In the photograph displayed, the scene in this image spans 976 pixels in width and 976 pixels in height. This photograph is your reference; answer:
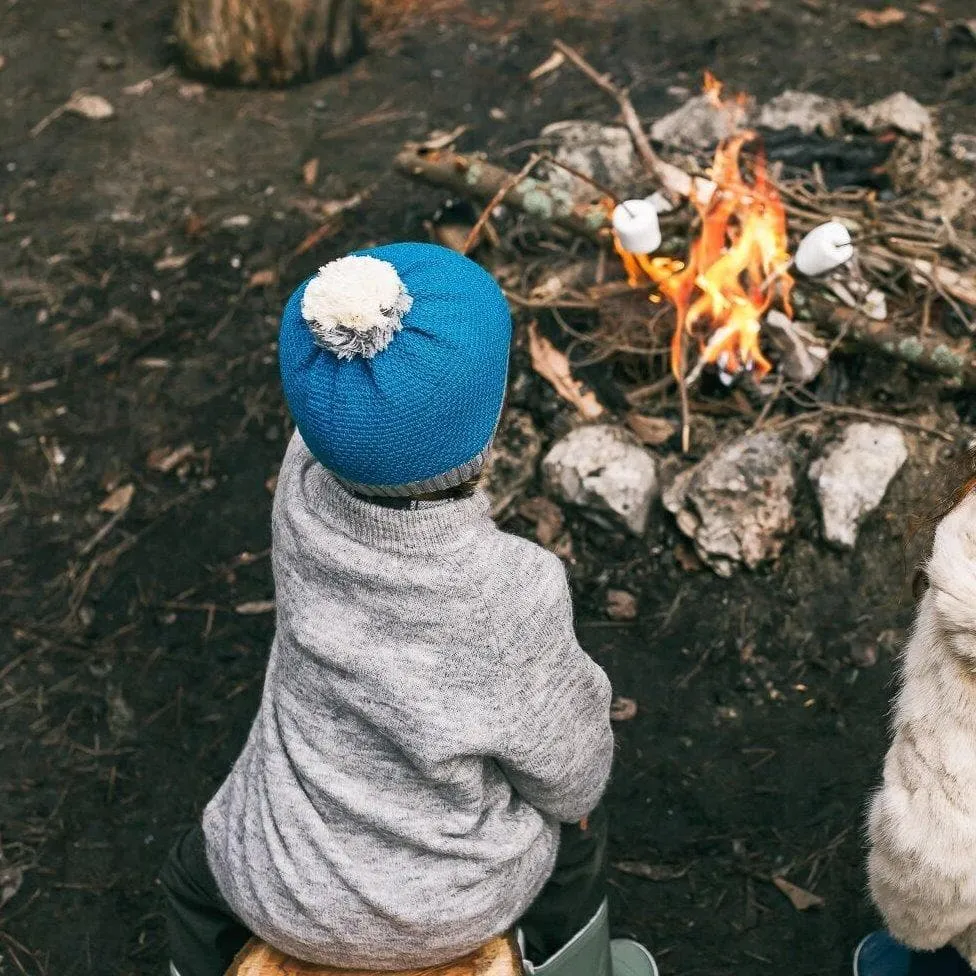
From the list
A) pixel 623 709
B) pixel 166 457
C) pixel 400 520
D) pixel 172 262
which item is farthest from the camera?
pixel 172 262

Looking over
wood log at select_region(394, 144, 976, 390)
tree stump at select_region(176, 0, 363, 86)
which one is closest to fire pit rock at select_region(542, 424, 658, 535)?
wood log at select_region(394, 144, 976, 390)

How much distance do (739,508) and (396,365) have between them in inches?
86.8

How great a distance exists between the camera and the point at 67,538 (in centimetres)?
434

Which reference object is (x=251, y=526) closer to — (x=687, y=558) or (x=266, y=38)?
(x=687, y=558)

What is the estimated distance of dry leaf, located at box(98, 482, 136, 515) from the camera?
14.5ft

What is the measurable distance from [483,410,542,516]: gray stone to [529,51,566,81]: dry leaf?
2589mm

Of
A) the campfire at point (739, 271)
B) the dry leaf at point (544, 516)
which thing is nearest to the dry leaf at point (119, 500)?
the dry leaf at point (544, 516)

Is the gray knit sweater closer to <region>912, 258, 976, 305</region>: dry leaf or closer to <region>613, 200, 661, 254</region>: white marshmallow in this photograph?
<region>613, 200, 661, 254</region>: white marshmallow

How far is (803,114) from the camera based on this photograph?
5176 millimetres

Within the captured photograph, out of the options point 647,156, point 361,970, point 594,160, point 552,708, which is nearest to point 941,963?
point 552,708

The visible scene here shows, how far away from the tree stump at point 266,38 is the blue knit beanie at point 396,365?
4.44 meters

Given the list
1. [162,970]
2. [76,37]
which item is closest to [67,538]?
[162,970]

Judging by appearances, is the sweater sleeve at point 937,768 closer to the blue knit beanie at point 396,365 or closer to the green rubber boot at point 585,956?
the green rubber boot at point 585,956

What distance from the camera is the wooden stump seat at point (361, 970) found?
233 centimetres
